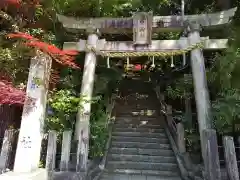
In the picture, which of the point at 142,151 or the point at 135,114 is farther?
the point at 135,114

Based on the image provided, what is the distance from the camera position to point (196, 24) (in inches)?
319

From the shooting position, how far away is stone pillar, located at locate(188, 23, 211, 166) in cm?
738

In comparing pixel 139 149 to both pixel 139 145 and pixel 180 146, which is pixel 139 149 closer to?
pixel 139 145

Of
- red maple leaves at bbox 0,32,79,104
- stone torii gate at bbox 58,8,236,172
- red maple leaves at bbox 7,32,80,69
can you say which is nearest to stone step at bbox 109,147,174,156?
stone torii gate at bbox 58,8,236,172

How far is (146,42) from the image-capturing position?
8062 millimetres

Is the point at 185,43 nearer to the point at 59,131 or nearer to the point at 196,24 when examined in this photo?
the point at 196,24

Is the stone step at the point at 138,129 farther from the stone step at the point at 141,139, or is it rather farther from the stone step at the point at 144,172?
the stone step at the point at 144,172

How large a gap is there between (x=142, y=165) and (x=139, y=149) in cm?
78

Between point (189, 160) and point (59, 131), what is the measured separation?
4.05 metres

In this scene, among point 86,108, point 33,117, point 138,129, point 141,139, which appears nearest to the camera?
point 33,117

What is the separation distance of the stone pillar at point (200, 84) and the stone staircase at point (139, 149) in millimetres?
1798

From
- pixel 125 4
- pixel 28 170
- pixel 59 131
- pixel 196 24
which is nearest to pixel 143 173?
pixel 59 131

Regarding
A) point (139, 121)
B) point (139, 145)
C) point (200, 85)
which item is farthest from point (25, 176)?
point (139, 121)

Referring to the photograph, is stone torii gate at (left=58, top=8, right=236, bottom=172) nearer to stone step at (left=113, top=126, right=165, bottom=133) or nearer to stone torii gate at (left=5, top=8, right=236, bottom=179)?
stone torii gate at (left=5, top=8, right=236, bottom=179)
